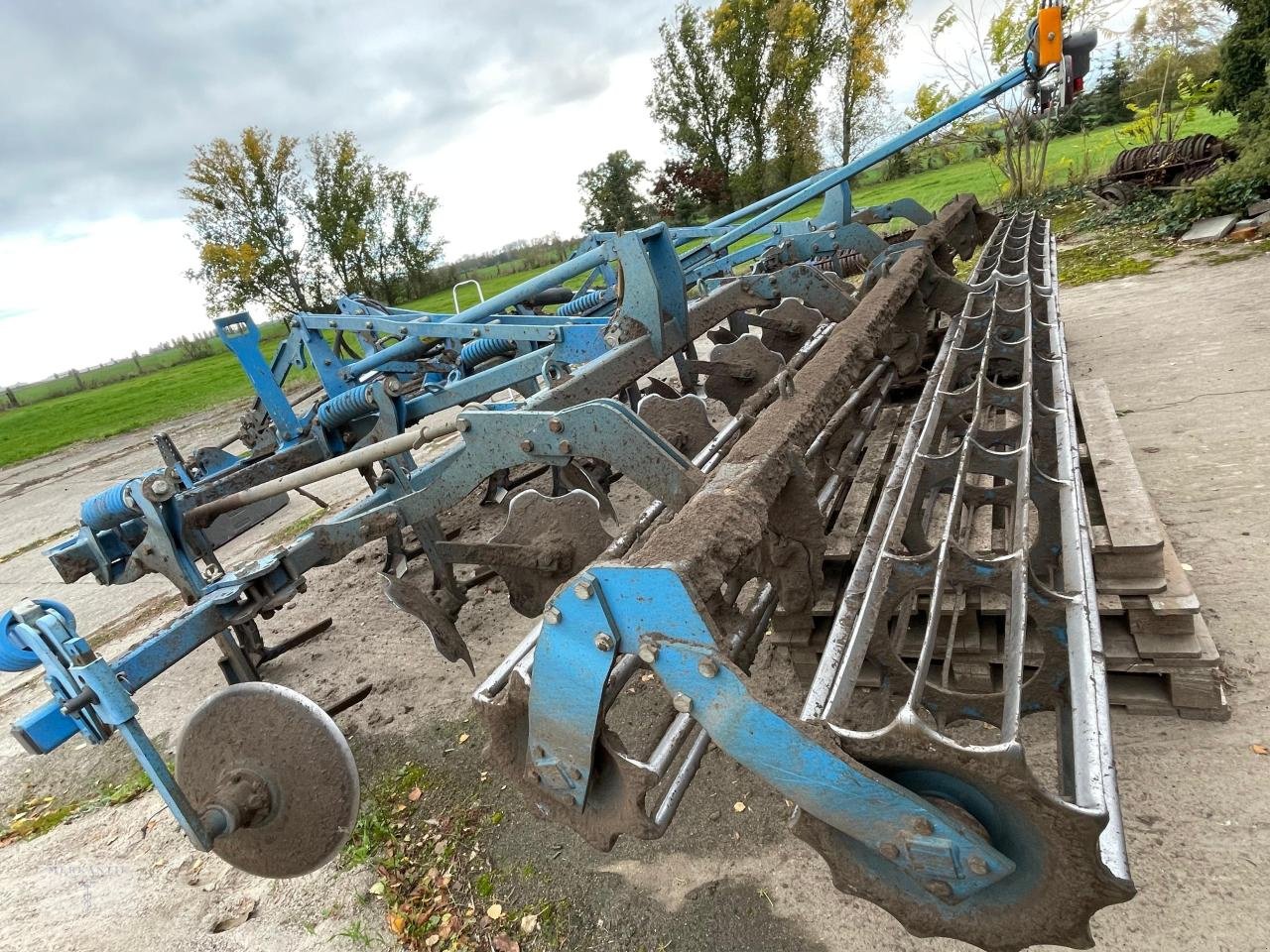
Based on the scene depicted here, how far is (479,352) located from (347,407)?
99cm

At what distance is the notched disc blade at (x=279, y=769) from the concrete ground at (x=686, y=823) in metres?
0.40

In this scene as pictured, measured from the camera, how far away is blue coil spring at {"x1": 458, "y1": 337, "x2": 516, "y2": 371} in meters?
4.92

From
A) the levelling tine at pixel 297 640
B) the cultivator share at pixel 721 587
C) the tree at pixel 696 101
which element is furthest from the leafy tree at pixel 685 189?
the levelling tine at pixel 297 640

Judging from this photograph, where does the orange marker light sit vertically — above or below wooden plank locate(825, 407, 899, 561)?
above

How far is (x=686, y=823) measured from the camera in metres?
2.46

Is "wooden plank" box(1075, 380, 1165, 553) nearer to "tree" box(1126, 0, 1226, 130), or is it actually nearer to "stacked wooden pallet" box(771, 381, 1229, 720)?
"stacked wooden pallet" box(771, 381, 1229, 720)

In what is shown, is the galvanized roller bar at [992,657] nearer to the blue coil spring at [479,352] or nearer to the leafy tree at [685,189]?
the blue coil spring at [479,352]

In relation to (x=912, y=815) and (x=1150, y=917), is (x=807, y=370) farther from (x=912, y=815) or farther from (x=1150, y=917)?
(x=1150, y=917)

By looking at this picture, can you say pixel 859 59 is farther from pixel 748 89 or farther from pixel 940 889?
pixel 940 889

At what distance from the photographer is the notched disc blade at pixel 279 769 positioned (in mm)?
2141

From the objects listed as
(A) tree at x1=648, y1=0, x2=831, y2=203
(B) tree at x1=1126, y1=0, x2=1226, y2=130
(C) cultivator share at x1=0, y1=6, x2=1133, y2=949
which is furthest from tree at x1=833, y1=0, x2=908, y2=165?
(C) cultivator share at x1=0, y1=6, x2=1133, y2=949

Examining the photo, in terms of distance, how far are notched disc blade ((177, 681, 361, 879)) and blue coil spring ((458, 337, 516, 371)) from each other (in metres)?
3.15

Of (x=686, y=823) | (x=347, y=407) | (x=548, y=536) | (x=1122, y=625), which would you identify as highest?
(x=347, y=407)

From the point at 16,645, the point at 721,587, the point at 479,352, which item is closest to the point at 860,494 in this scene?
the point at 721,587
